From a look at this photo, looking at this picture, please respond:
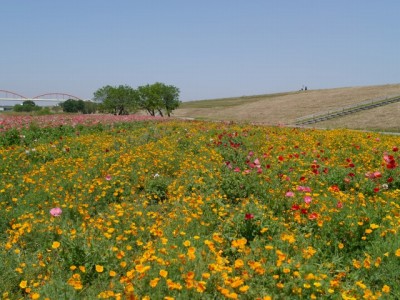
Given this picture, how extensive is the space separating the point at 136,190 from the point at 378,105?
53.2 metres

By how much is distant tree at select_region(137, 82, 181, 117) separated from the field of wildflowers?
6083 centimetres

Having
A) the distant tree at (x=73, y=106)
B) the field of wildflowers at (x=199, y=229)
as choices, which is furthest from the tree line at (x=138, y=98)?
the field of wildflowers at (x=199, y=229)

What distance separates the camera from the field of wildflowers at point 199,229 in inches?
145

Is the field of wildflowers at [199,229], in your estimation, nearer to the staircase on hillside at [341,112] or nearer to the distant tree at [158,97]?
the staircase on hillside at [341,112]

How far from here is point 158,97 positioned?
7038 centimetres

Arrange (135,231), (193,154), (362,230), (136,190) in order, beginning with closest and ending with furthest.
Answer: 1. (362,230)
2. (135,231)
3. (136,190)
4. (193,154)

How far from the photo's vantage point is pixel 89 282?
433 cm

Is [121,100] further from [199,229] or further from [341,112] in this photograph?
[199,229]

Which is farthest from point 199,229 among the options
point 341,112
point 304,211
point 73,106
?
point 73,106

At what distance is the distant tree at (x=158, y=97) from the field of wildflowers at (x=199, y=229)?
200ft

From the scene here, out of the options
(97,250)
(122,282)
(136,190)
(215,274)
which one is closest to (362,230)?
(215,274)

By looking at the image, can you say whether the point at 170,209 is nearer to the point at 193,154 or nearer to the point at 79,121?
the point at 193,154

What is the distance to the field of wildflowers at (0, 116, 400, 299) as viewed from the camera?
3.70 metres

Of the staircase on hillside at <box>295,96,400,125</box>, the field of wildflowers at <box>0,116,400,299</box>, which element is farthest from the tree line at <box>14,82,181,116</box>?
the field of wildflowers at <box>0,116,400,299</box>
